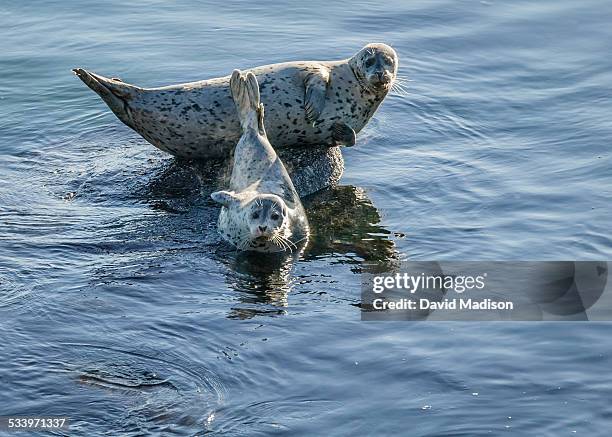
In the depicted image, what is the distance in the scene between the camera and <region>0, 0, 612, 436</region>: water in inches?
311

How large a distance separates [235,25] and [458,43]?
7.76 ft

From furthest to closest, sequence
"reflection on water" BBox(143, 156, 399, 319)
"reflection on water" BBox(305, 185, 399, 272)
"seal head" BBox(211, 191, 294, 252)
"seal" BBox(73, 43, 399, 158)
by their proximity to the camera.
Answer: "seal" BBox(73, 43, 399, 158)
"reflection on water" BBox(305, 185, 399, 272)
"seal head" BBox(211, 191, 294, 252)
"reflection on water" BBox(143, 156, 399, 319)

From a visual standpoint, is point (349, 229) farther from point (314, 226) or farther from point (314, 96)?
point (314, 96)

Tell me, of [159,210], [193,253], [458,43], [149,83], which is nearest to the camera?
[193,253]

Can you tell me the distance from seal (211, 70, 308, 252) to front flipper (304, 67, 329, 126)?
462mm

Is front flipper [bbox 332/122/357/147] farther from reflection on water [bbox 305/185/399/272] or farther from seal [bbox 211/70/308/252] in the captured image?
seal [bbox 211/70/308/252]

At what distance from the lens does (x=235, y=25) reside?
15.2 metres

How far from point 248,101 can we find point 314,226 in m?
1.13

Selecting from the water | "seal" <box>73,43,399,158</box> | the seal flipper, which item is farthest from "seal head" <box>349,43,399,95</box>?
the seal flipper

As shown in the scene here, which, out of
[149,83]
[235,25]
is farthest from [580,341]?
[235,25]

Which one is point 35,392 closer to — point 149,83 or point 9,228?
point 9,228

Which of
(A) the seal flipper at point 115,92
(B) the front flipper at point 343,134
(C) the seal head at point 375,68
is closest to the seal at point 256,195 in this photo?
(B) the front flipper at point 343,134

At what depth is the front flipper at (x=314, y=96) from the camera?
37.0 ft

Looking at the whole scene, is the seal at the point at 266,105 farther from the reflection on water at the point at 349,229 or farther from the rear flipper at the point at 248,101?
the reflection on water at the point at 349,229
